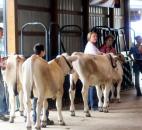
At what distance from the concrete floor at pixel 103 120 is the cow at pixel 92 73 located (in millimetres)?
261

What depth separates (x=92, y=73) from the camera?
7926 mm

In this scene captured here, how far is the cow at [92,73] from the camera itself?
773 cm

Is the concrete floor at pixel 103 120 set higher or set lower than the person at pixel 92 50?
lower

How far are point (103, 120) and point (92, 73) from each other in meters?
0.98

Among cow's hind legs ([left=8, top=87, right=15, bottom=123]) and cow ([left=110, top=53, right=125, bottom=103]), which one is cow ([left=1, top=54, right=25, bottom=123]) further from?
cow ([left=110, top=53, right=125, bottom=103])

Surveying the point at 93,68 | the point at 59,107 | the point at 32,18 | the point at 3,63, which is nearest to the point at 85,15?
the point at 32,18

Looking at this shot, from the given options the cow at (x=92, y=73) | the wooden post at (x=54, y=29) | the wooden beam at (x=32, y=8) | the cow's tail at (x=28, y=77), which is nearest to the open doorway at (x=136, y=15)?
the wooden post at (x=54, y=29)

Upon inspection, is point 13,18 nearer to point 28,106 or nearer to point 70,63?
point 70,63

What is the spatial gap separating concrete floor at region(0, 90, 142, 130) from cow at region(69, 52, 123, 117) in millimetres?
261

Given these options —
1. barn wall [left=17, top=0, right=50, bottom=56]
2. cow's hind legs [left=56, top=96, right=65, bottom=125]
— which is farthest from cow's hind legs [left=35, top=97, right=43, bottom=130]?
barn wall [left=17, top=0, right=50, bottom=56]

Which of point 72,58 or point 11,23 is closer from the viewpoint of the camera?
point 72,58

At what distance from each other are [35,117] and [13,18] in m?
2.62

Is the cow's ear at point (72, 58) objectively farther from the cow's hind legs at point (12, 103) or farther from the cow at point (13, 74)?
the cow's hind legs at point (12, 103)

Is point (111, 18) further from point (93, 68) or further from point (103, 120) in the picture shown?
point (103, 120)
